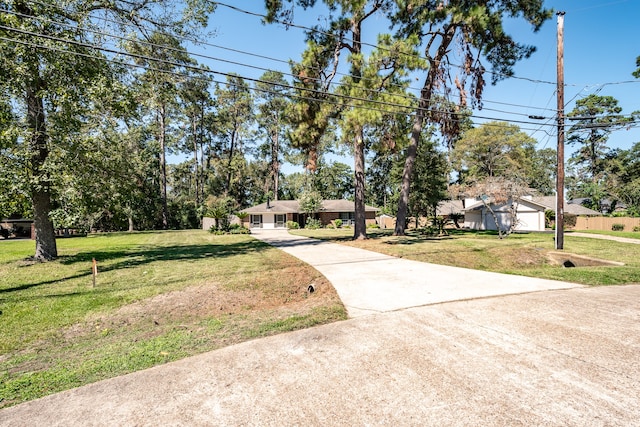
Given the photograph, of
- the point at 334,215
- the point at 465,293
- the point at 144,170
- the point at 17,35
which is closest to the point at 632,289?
the point at 465,293

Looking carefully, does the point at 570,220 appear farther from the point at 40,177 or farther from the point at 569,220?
the point at 40,177

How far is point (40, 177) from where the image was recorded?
352 inches

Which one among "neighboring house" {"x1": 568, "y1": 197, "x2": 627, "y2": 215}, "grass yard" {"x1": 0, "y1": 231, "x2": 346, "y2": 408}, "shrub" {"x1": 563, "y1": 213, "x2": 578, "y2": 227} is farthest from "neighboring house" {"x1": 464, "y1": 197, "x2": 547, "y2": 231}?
"grass yard" {"x1": 0, "y1": 231, "x2": 346, "y2": 408}

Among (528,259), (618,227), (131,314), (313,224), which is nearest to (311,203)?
(313,224)

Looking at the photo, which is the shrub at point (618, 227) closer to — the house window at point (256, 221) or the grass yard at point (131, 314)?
the grass yard at point (131, 314)

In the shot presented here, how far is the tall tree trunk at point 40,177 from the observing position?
9.13 meters

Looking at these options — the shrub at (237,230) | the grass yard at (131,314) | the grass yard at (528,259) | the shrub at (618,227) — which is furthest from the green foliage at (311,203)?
the shrub at (618,227)

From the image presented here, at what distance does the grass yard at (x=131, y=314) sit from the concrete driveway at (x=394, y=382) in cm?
46

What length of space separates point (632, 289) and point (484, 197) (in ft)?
49.1

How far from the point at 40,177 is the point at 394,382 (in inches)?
435

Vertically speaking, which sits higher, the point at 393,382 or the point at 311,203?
the point at 311,203

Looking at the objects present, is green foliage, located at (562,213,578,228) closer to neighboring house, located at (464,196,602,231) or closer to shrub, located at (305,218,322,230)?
neighboring house, located at (464,196,602,231)

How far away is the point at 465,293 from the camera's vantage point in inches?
234

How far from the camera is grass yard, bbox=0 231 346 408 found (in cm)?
358
